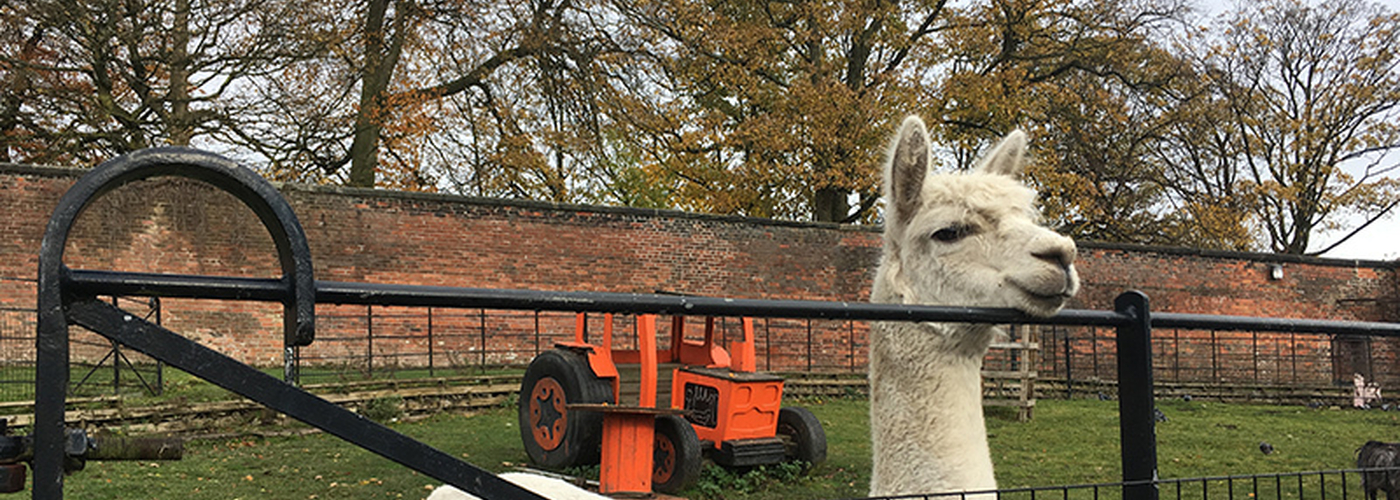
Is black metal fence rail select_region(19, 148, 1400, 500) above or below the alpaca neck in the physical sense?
above

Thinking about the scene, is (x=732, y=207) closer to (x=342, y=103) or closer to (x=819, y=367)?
(x=819, y=367)

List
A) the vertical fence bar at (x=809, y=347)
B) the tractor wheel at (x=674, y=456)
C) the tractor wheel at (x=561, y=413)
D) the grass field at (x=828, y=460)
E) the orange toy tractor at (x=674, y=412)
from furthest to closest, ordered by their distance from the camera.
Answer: the vertical fence bar at (x=809, y=347) < the tractor wheel at (x=561, y=413) < the orange toy tractor at (x=674, y=412) < the tractor wheel at (x=674, y=456) < the grass field at (x=828, y=460)

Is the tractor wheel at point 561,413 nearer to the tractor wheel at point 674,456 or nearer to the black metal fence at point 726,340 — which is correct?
the tractor wheel at point 674,456

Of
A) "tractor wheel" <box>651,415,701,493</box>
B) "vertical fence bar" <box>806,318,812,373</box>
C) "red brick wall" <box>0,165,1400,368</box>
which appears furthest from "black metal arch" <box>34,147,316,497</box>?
"vertical fence bar" <box>806,318,812,373</box>

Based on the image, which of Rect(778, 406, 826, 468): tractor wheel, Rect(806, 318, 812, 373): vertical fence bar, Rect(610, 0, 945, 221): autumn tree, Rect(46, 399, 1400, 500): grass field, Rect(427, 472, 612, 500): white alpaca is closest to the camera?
Rect(427, 472, 612, 500): white alpaca

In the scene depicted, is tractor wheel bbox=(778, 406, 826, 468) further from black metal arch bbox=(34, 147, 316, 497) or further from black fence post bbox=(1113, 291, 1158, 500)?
black metal arch bbox=(34, 147, 316, 497)

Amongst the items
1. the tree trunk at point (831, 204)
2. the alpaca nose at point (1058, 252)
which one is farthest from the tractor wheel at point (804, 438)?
the tree trunk at point (831, 204)

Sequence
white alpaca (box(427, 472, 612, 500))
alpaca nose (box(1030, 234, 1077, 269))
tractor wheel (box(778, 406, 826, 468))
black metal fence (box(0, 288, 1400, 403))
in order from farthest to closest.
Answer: black metal fence (box(0, 288, 1400, 403)) < tractor wheel (box(778, 406, 826, 468)) < white alpaca (box(427, 472, 612, 500)) < alpaca nose (box(1030, 234, 1077, 269))

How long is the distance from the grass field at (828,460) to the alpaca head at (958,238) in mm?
5627

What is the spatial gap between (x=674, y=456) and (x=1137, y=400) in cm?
685

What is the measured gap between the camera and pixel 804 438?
9.64m

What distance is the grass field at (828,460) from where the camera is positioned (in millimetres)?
8008

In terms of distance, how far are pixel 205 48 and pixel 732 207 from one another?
1216cm

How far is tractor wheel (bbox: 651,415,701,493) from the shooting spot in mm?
8398
